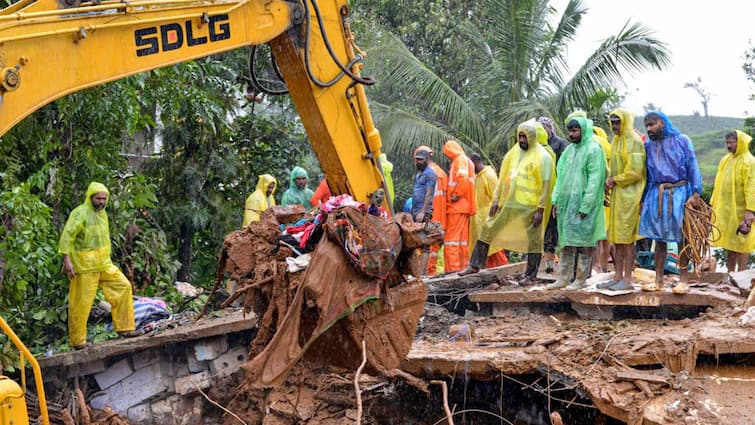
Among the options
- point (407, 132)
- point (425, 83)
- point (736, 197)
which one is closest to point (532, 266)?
point (736, 197)

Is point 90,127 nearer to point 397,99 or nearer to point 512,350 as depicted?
point 512,350

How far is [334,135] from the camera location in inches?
243

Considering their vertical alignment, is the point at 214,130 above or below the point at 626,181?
above

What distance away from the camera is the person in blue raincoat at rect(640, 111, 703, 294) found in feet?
25.1

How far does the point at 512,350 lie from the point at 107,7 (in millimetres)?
3912

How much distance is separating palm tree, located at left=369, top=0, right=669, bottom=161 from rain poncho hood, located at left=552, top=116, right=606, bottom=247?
23.0ft

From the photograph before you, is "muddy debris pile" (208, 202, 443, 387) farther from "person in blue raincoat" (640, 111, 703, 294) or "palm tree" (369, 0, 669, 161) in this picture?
"palm tree" (369, 0, 669, 161)

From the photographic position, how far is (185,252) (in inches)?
544

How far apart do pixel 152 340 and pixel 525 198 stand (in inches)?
171

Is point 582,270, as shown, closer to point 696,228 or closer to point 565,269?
point 565,269

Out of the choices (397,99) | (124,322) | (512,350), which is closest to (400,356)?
(512,350)

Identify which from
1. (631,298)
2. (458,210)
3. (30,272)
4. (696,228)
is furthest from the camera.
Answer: (458,210)

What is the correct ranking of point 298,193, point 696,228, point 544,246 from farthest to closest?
point 298,193 < point 544,246 < point 696,228

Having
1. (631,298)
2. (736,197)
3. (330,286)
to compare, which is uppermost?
(736,197)
